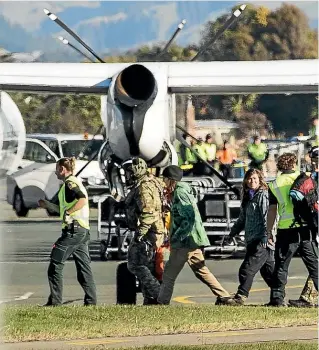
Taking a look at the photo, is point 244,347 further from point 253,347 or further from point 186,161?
point 186,161

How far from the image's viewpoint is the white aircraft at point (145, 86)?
1476 cm

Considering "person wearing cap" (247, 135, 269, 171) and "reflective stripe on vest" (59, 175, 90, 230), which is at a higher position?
"person wearing cap" (247, 135, 269, 171)

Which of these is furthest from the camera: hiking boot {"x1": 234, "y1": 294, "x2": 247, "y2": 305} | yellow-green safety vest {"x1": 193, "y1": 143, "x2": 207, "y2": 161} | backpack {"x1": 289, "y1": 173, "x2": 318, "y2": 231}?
yellow-green safety vest {"x1": 193, "y1": 143, "x2": 207, "y2": 161}

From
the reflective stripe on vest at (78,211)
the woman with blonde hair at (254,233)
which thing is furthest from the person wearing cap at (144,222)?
the woman with blonde hair at (254,233)

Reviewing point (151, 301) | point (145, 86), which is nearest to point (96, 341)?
point (151, 301)

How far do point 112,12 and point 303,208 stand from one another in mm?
18834

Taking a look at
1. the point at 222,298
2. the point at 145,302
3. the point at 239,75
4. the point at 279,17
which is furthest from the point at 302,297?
the point at 279,17

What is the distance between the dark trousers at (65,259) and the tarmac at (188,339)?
2.39 meters

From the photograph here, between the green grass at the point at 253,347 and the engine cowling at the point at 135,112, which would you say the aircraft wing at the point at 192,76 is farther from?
the green grass at the point at 253,347

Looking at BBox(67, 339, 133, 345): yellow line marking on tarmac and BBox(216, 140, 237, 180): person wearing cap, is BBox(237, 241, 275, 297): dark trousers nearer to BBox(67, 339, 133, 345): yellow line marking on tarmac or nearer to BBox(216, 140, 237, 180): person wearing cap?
BBox(67, 339, 133, 345): yellow line marking on tarmac

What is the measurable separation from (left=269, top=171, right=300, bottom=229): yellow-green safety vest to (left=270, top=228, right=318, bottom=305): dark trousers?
9 centimetres

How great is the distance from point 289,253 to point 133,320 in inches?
83.4

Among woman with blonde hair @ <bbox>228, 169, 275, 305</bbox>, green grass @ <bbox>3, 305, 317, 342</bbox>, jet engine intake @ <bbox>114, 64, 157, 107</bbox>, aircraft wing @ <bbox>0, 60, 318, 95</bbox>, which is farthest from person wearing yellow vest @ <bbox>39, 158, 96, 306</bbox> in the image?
aircraft wing @ <bbox>0, 60, 318, 95</bbox>

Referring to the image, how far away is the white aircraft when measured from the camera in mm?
14758
